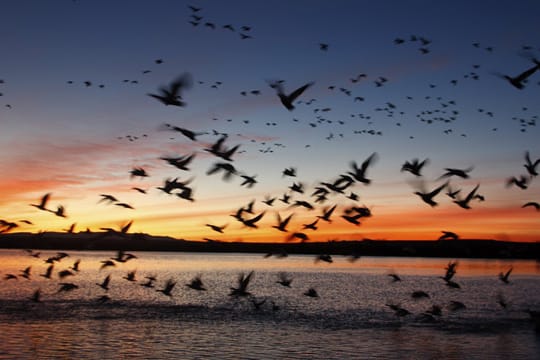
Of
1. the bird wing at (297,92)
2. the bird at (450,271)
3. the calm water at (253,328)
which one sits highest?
the bird wing at (297,92)

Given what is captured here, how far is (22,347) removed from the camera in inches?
1243

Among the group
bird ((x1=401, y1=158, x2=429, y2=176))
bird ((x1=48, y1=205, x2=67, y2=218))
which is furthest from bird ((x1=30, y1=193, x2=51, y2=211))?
bird ((x1=401, y1=158, x2=429, y2=176))

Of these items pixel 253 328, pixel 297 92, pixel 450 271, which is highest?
pixel 297 92

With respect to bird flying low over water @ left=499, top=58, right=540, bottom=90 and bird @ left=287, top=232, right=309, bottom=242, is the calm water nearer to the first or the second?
bird @ left=287, top=232, right=309, bottom=242

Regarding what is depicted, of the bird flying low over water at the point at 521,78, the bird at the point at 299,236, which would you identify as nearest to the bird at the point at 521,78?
the bird flying low over water at the point at 521,78

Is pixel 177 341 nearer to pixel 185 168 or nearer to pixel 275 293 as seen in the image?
pixel 185 168

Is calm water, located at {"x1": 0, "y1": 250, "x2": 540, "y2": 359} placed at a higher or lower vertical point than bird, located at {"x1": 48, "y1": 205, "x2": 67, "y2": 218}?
lower

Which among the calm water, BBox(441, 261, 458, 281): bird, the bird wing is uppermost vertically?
the bird wing

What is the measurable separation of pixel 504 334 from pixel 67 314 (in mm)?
30951

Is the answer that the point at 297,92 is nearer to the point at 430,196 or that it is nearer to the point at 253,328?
the point at 430,196

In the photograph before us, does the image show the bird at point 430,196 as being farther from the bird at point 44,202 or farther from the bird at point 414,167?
the bird at point 44,202

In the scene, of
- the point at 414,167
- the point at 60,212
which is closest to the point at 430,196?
the point at 414,167

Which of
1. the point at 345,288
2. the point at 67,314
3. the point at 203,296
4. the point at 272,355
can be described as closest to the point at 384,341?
the point at 272,355

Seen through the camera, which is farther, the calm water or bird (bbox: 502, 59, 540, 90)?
the calm water
